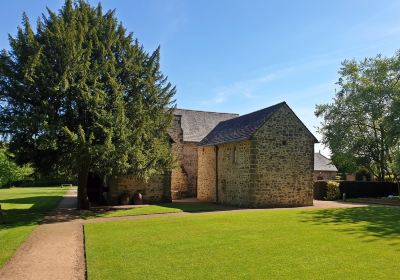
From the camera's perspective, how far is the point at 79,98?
62.2ft

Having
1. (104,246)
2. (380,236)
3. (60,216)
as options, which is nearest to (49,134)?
(60,216)

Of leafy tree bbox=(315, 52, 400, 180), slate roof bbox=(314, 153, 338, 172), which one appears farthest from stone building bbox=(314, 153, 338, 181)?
leafy tree bbox=(315, 52, 400, 180)

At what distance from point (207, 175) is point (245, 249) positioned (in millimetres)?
19909

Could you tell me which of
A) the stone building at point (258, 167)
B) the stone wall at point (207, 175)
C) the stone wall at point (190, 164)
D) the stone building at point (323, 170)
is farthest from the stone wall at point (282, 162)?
the stone building at point (323, 170)

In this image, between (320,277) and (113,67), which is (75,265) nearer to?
(320,277)

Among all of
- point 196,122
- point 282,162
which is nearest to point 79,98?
point 282,162

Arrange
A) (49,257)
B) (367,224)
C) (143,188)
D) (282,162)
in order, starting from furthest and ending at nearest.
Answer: (143,188) < (282,162) < (367,224) < (49,257)

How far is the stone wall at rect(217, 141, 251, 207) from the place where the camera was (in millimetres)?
24297

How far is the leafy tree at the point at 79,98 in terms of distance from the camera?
18.0 metres

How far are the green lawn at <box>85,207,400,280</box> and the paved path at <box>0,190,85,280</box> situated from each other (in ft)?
1.35

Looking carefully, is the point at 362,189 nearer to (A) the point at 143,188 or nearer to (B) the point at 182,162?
(B) the point at 182,162

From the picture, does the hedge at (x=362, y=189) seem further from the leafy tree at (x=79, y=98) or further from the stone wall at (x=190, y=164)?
the leafy tree at (x=79, y=98)

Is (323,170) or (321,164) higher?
(321,164)

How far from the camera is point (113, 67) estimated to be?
794 inches
